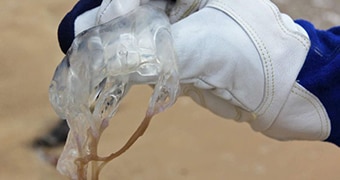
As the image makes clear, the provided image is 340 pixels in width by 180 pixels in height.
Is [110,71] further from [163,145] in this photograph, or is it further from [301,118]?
[163,145]

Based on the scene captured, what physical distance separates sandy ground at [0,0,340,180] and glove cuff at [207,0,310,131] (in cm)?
57

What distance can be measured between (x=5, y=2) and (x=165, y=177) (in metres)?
0.63

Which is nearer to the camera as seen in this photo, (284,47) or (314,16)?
(284,47)

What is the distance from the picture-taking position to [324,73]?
785mm

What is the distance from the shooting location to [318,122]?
812 mm

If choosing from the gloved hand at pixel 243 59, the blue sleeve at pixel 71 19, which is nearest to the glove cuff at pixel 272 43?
the gloved hand at pixel 243 59

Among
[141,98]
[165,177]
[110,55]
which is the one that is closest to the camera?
[110,55]

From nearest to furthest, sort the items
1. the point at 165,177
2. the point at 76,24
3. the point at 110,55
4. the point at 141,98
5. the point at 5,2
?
the point at 110,55, the point at 76,24, the point at 165,177, the point at 141,98, the point at 5,2

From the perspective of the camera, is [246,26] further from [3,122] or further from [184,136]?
[3,122]

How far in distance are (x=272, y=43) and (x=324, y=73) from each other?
71mm

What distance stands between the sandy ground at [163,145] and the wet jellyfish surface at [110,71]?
0.63 m

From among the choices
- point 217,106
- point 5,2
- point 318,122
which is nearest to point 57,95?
point 217,106

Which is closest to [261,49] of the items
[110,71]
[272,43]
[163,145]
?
[272,43]

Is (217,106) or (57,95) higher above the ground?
(57,95)
